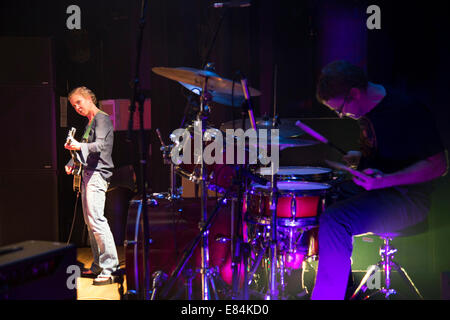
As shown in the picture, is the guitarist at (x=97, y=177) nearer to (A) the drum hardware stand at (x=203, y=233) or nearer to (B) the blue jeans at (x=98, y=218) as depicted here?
(B) the blue jeans at (x=98, y=218)

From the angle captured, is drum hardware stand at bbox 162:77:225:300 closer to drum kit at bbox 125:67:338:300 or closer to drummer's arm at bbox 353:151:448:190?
drum kit at bbox 125:67:338:300

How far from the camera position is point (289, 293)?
3254 millimetres

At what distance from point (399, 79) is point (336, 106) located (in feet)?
4.69

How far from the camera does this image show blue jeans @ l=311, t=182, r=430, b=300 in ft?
7.57

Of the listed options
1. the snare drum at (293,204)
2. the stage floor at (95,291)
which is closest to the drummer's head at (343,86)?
the snare drum at (293,204)

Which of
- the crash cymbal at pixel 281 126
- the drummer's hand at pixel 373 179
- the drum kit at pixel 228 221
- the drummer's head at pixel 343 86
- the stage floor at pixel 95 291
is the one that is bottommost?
the stage floor at pixel 95 291

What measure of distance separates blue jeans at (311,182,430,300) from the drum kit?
1.14 ft

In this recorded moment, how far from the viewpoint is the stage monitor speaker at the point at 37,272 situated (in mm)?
1647

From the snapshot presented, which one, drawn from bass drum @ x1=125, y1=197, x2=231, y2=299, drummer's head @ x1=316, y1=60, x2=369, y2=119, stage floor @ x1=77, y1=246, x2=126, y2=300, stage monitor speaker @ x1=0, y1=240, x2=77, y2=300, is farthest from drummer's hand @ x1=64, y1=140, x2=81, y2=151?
drummer's head @ x1=316, y1=60, x2=369, y2=119

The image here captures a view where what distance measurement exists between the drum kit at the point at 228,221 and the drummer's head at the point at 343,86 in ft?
1.15

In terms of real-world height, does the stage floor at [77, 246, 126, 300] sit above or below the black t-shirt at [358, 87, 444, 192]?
below

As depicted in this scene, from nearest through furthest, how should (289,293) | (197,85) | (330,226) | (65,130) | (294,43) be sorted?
(330,226) → (197,85) → (289,293) → (294,43) → (65,130)
